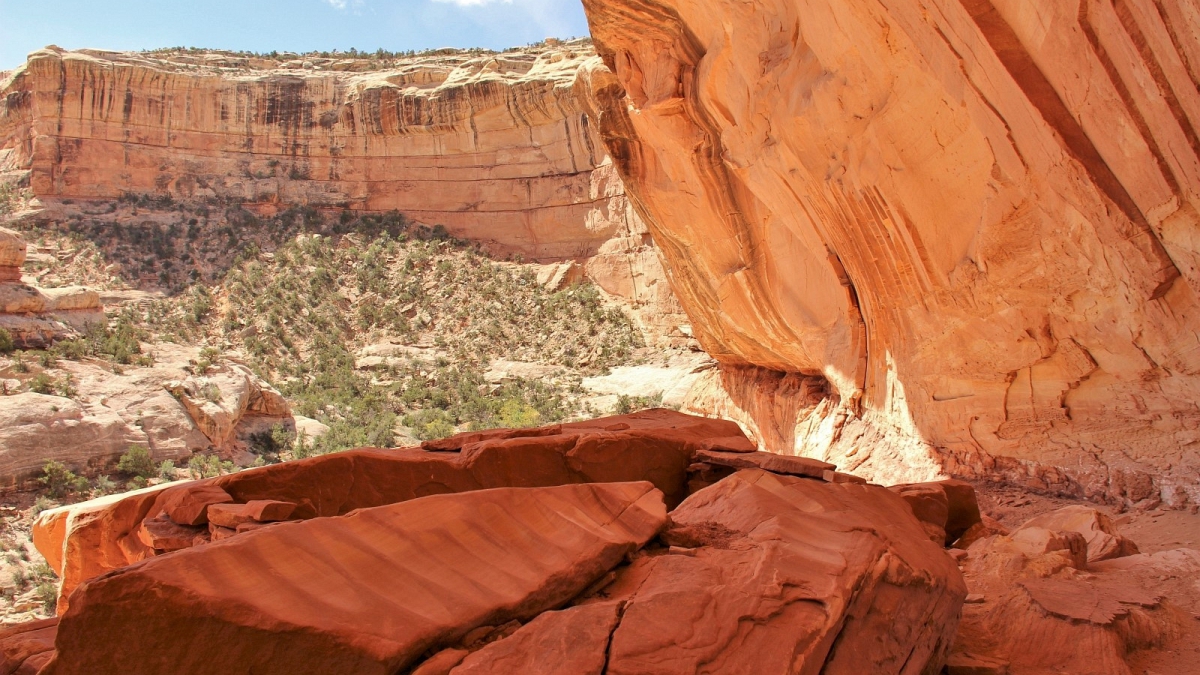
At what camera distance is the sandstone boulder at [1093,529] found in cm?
471

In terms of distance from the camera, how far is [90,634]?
2.13 metres

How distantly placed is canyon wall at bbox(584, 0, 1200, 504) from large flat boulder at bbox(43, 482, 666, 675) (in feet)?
12.9

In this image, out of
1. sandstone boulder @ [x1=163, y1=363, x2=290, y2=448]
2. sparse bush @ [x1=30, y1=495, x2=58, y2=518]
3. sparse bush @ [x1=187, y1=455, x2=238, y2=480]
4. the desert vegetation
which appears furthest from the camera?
the desert vegetation

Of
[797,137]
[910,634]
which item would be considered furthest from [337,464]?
[797,137]

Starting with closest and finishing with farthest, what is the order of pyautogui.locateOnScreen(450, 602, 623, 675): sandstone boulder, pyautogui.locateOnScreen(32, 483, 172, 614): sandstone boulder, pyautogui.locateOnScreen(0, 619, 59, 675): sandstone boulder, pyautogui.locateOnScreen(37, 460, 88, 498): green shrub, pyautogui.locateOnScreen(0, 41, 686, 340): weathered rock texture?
pyautogui.locateOnScreen(450, 602, 623, 675): sandstone boulder → pyautogui.locateOnScreen(0, 619, 59, 675): sandstone boulder → pyautogui.locateOnScreen(32, 483, 172, 614): sandstone boulder → pyautogui.locateOnScreen(37, 460, 88, 498): green shrub → pyautogui.locateOnScreen(0, 41, 686, 340): weathered rock texture

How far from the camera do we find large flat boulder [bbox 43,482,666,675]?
2.14 metres

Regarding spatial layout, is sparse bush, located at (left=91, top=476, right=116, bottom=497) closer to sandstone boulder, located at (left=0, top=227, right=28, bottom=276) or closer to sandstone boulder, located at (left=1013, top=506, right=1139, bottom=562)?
sandstone boulder, located at (left=0, top=227, right=28, bottom=276)

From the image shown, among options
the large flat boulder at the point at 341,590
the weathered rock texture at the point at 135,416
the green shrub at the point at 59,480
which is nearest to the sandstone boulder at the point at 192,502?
the large flat boulder at the point at 341,590

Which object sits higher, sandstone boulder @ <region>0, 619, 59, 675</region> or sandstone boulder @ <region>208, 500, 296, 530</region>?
sandstone boulder @ <region>208, 500, 296, 530</region>

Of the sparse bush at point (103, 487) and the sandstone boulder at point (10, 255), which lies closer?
the sparse bush at point (103, 487)

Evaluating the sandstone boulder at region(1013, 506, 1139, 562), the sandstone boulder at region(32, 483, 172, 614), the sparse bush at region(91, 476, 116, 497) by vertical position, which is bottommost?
the sparse bush at region(91, 476, 116, 497)

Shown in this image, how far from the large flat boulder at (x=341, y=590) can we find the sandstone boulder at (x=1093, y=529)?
343cm

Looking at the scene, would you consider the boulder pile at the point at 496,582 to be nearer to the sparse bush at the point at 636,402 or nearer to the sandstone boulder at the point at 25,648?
the sandstone boulder at the point at 25,648

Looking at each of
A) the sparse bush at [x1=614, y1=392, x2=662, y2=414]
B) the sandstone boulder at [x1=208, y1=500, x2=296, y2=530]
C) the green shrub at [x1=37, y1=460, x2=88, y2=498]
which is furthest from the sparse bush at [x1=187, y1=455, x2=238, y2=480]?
the sandstone boulder at [x1=208, y1=500, x2=296, y2=530]
